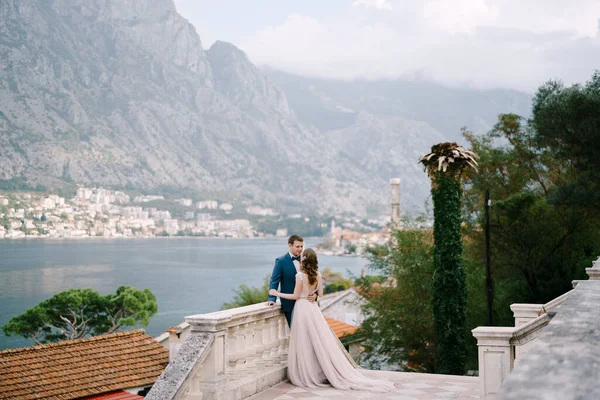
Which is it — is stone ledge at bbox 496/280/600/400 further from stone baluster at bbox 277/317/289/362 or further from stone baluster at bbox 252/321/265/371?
stone baluster at bbox 277/317/289/362

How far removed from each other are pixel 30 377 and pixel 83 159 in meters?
163

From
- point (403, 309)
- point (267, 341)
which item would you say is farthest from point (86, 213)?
point (267, 341)

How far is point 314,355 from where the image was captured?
331 inches

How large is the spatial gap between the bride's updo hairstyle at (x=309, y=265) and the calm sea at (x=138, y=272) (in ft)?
237

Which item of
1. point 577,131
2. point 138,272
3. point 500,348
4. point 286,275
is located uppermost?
point 577,131

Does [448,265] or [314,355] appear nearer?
[314,355]

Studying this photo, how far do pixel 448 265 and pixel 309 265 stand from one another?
13.5 metres

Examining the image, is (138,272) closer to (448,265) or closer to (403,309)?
(403,309)

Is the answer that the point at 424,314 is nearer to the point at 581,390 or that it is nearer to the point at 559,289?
the point at 559,289

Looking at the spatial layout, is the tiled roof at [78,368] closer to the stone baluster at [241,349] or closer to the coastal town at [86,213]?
the stone baluster at [241,349]

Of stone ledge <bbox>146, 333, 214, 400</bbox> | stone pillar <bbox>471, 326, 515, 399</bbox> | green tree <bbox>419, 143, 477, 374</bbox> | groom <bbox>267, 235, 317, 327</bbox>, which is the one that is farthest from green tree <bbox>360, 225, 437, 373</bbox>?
stone ledge <bbox>146, 333, 214, 400</bbox>

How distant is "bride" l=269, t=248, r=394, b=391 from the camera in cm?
824

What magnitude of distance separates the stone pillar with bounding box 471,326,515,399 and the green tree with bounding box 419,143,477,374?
1395 centimetres

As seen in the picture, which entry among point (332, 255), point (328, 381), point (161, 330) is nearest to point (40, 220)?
point (332, 255)
